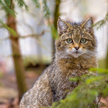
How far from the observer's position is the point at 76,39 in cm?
278

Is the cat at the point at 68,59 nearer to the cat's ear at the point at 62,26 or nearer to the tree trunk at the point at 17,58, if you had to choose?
the cat's ear at the point at 62,26

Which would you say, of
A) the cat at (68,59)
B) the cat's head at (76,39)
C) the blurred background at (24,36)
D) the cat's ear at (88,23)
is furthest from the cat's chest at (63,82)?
the cat's ear at (88,23)

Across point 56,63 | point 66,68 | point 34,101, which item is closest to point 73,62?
Answer: point 66,68

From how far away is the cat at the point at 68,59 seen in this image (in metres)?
2.82

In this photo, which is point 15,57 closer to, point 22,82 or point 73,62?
point 22,82

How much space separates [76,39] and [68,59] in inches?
17.4

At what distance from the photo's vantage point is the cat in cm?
282

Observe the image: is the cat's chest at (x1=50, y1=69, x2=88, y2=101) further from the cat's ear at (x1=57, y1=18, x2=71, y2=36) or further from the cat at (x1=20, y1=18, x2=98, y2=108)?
the cat's ear at (x1=57, y1=18, x2=71, y2=36)

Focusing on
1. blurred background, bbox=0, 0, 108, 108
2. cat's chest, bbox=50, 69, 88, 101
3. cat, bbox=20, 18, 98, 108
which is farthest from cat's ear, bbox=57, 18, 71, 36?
cat's chest, bbox=50, 69, 88, 101

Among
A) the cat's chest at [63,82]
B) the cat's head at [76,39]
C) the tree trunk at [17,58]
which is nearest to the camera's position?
the cat's head at [76,39]

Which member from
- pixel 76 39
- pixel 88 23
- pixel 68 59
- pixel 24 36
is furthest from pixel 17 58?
pixel 88 23

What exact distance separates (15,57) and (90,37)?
3019 millimetres

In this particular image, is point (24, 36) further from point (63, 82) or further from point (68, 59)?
point (63, 82)

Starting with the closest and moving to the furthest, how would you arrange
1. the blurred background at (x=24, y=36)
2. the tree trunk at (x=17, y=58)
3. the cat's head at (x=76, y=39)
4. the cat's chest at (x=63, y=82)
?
the cat's head at (x=76, y=39) → the cat's chest at (x=63, y=82) → the blurred background at (x=24, y=36) → the tree trunk at (x=17, y=58)
